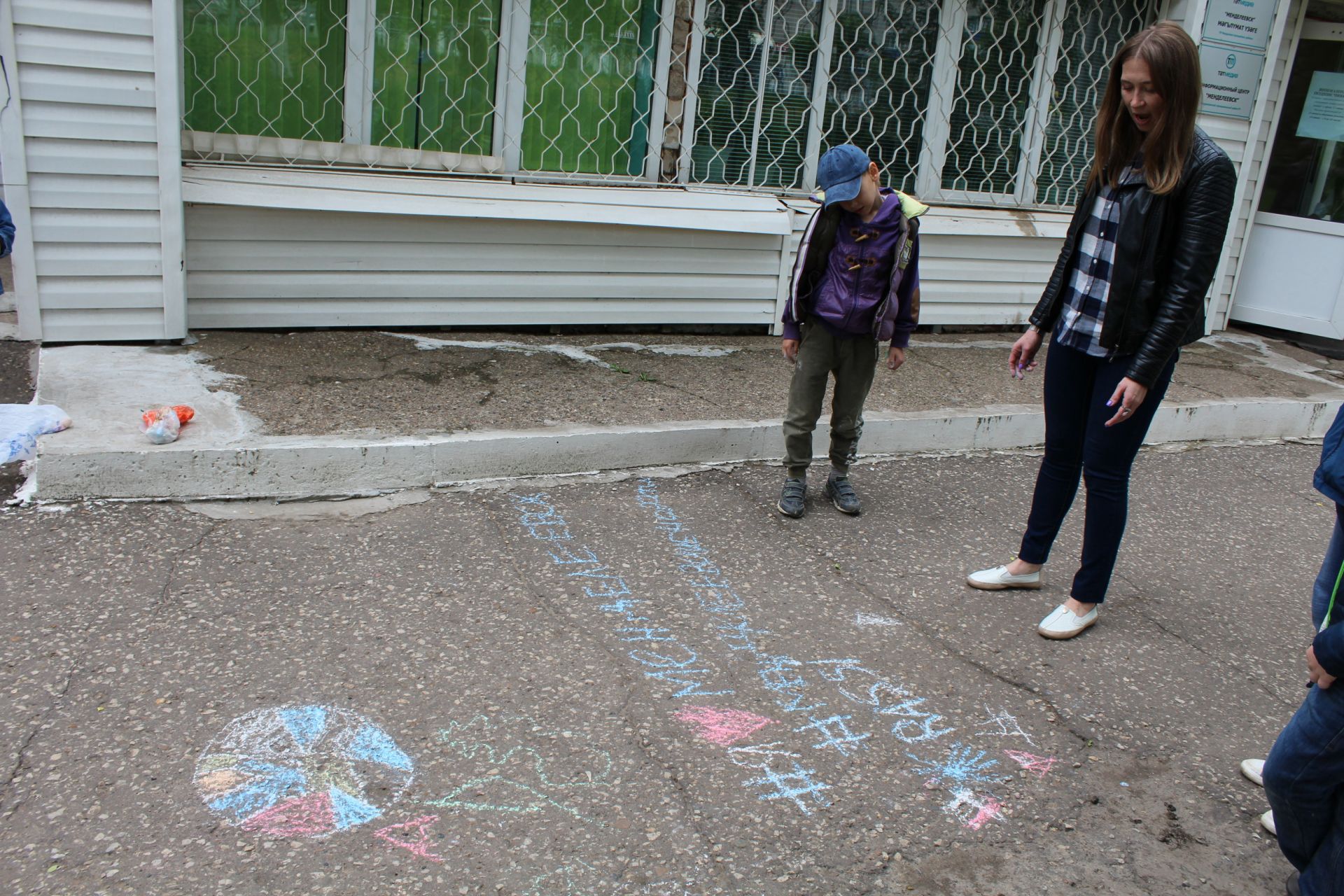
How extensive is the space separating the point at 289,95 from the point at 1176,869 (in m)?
5.61

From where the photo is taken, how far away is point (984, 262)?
7723 mm

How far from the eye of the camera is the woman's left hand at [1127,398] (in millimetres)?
3277

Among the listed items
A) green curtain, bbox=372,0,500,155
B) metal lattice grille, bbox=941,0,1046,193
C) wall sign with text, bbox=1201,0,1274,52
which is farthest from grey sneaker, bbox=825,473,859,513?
wall sign with text, bbox=1201,0,1274,52

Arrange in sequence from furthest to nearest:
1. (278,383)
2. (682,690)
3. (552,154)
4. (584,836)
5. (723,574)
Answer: (552,154) → (278,383) → (723,574) → (682,690) → (584,836)

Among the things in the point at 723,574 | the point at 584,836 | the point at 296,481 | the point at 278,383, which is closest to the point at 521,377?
the point at 278,383

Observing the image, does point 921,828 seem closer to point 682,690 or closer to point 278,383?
point 682,690

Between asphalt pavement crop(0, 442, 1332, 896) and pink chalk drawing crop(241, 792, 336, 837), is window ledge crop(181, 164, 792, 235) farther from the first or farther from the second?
pink chalk drawing crop(241, 792, 336, 837)

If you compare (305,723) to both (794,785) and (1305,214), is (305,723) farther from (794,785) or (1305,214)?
(1305,214)

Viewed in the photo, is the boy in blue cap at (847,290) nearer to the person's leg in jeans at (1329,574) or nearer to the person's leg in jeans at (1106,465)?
the person's leg in jeans at (1106,465)

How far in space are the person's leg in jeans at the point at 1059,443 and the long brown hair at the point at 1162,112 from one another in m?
0.59

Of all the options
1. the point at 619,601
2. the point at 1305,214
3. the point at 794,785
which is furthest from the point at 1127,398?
the point at 1305,214

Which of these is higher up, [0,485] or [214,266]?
[214,266]

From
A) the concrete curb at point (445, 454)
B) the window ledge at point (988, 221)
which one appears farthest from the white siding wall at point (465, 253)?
the concrete curb at point (445, 454)

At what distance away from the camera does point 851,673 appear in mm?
3340
